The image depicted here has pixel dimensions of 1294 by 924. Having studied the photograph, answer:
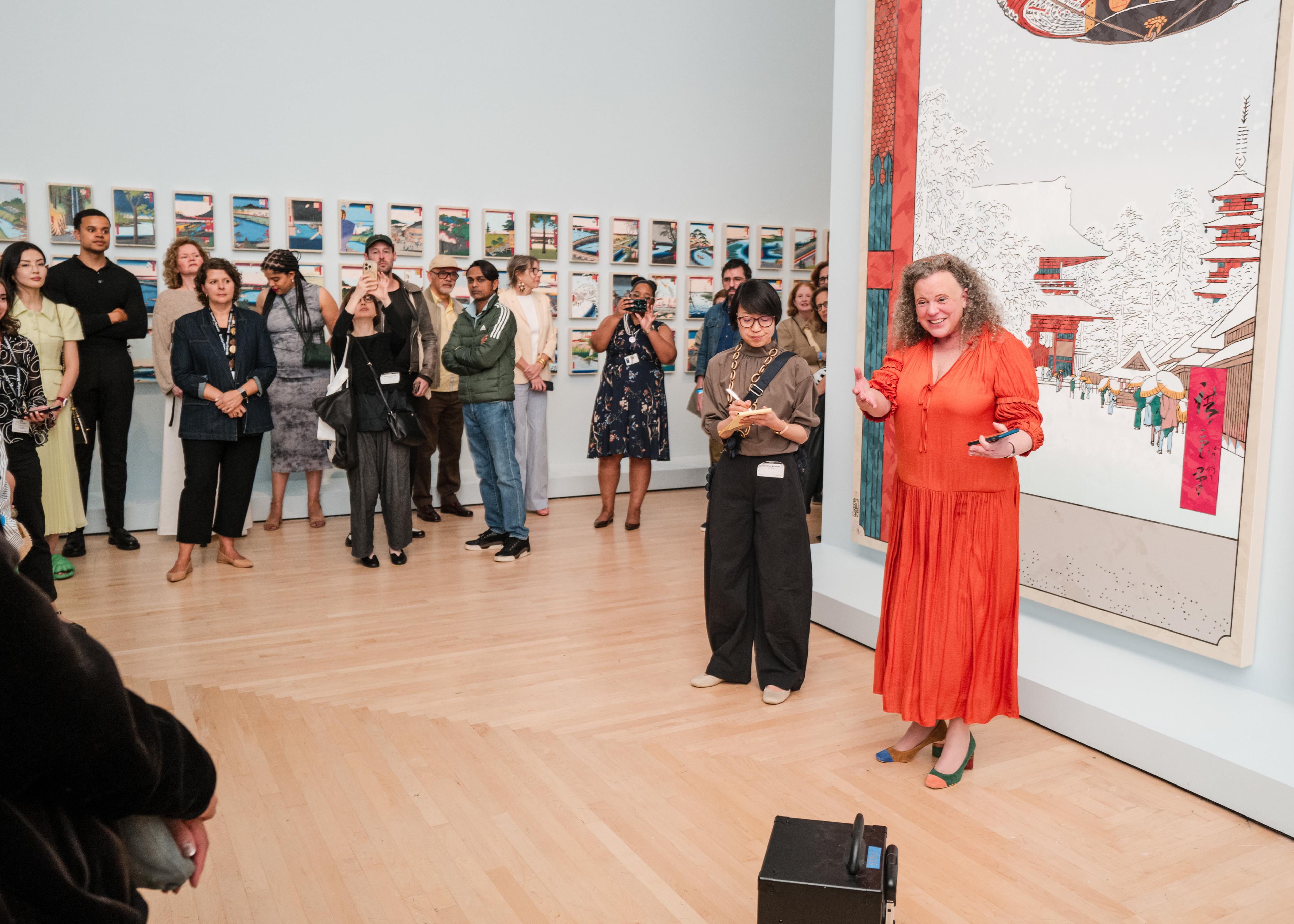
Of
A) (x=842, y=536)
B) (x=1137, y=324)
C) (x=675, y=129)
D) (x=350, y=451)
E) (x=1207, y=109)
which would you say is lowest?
(x=842, y=536)

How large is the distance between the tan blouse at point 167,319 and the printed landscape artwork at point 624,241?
4022 mm

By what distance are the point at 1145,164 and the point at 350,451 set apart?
498cm

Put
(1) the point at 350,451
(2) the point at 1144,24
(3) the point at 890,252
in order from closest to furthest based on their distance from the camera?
(2) the point at 1144,24, (3) the point at 890,252, (1) the point at 350,451

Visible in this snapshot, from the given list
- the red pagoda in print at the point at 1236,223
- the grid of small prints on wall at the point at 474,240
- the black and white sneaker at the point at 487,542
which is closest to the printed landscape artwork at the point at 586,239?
the grid of small prints on wall at the point at 474,240

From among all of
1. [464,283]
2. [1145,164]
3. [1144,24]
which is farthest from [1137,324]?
[464,283]

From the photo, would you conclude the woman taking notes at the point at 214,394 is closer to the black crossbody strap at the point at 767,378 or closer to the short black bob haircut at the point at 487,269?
the short black bob haircut at the point at 487,269

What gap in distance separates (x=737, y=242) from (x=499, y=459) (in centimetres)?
456

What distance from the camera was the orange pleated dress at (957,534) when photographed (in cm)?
366

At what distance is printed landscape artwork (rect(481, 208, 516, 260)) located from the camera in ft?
31.0

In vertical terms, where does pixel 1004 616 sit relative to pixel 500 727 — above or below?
above

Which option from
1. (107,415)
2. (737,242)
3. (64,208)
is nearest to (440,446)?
(107,415)

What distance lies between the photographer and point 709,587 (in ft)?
16.0

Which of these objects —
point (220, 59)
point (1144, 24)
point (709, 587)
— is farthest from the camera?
point (220, 59)

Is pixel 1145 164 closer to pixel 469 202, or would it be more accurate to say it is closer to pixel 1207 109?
pixel 1207 109
